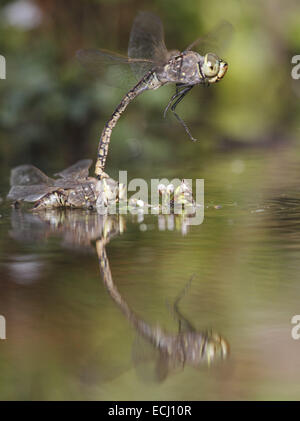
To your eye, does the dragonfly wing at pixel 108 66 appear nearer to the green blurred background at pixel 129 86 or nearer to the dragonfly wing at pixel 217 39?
the dragonfly wing at pixel 217 39

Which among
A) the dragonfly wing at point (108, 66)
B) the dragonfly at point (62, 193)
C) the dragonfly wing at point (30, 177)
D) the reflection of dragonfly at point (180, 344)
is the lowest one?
the reflection of dragonfly at point (180, 344)

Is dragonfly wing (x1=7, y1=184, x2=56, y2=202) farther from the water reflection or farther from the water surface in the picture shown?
the water reflection

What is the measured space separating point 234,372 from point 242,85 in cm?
1019

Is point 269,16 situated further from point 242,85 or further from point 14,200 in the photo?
point 14,200

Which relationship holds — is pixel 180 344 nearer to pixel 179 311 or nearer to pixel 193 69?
pixel 179 311

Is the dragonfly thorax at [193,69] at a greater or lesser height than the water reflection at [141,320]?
greater

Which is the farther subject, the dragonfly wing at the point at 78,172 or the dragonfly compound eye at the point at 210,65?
the dragonfly wing at the point at 78,172

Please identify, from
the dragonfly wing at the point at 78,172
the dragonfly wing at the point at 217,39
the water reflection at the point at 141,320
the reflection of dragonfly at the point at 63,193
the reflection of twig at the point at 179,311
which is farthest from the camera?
the dragonfly wing at the point at 78,172

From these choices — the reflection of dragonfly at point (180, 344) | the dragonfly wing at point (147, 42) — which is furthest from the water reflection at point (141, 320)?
the dragonfly wing at point (147, 42)

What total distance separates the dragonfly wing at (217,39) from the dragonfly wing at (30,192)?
828 mm

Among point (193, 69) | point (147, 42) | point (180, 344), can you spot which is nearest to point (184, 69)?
point (193, 69)

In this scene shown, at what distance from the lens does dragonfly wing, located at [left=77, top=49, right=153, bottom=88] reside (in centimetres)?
352

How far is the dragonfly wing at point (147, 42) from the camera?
3.31 meters

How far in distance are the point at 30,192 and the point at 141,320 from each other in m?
1.82
